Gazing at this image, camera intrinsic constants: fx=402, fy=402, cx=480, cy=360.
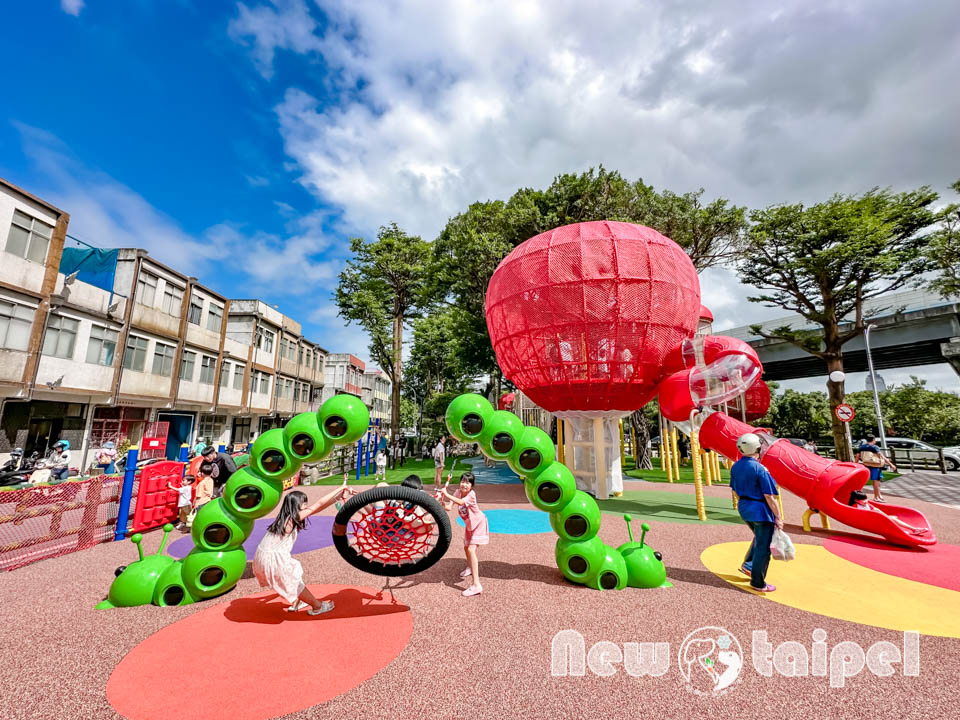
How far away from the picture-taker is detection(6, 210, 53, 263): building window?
49.3 ft

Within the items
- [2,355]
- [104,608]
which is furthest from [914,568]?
[2,355]

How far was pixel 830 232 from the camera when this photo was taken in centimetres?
1756

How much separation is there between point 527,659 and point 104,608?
5.00 metres

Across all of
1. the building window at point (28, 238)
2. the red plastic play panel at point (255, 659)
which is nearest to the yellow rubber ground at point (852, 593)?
the red plastic play panel at point (255, 659)

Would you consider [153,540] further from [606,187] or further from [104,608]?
[606,187]

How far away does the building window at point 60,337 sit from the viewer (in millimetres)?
16062

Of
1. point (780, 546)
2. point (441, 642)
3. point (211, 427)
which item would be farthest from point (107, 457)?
point (780, 546)

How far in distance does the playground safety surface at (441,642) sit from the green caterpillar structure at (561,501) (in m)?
0.25

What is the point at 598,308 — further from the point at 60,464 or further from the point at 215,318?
the point at 215,318

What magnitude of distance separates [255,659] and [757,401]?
40.9 feet

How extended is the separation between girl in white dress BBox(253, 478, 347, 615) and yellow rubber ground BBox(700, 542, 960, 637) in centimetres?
551

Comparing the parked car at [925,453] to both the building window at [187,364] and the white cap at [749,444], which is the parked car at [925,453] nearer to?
the white cap at [749,444]

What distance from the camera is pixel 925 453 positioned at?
24.2m

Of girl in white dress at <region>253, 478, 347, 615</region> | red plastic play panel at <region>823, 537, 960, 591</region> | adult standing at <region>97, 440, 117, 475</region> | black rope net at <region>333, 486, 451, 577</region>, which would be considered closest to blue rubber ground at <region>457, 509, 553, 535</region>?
black rope net at <region>333, 486, 451, 577</region>
